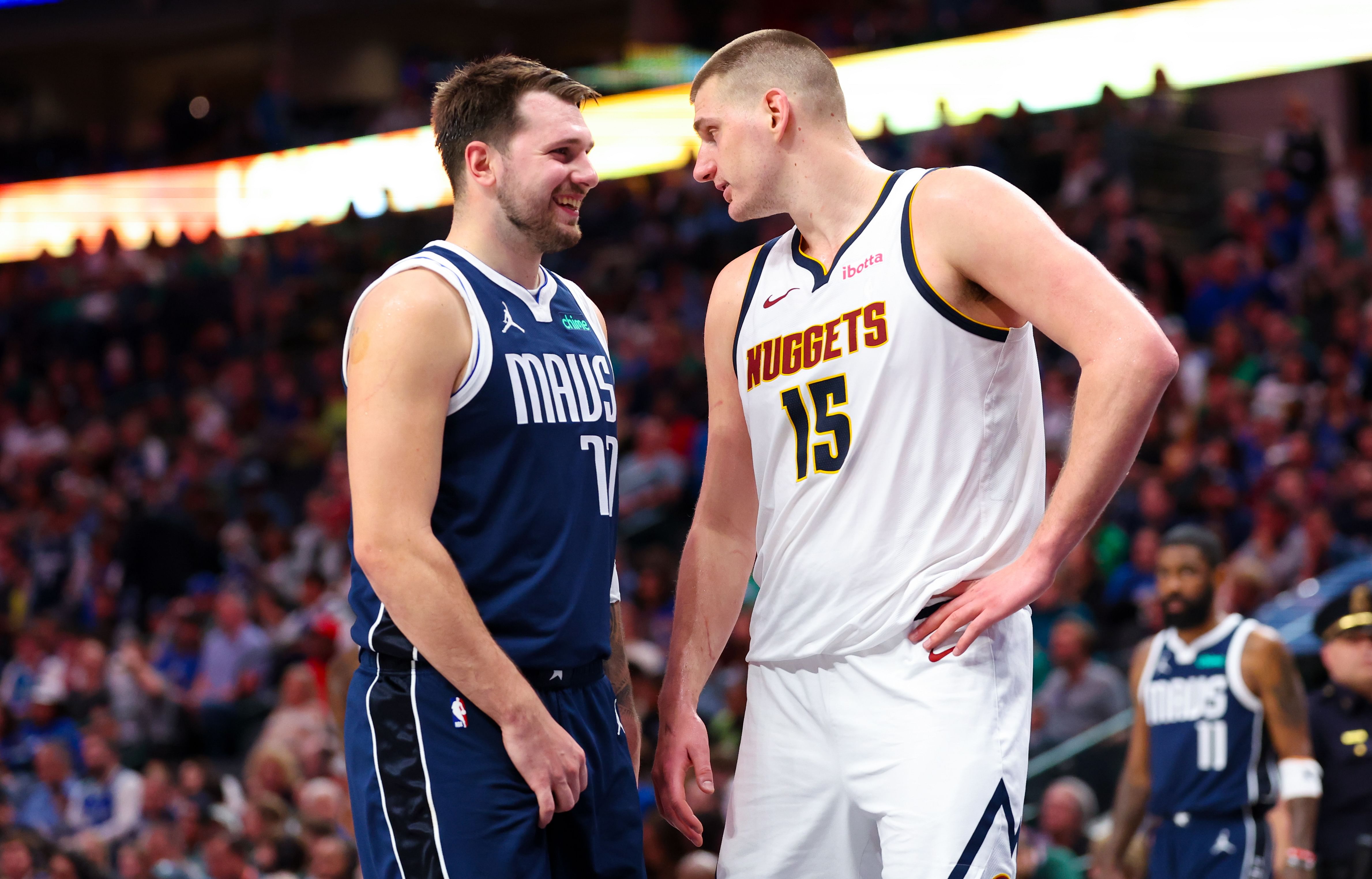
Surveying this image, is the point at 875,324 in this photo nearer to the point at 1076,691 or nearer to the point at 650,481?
the point at 1076,691

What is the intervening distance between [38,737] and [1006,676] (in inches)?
456

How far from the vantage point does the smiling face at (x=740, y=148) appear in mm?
3715

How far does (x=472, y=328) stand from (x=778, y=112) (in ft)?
3.19

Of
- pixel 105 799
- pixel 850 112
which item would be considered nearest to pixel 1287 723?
pixel 105 799

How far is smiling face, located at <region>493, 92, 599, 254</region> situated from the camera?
3.53 m

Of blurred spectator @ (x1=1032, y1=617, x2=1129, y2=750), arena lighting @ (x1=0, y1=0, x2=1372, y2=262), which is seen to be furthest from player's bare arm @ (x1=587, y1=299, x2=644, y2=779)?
arena lighting @ (x1=0, y1=0, x2=1372, y2=262)

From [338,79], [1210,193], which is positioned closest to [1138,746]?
[1210,193]

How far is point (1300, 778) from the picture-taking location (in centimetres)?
634

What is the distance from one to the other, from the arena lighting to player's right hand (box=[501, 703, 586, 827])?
12.2 meters

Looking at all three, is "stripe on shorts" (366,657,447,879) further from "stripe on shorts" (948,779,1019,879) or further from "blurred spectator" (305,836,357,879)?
"blurred spectator" (305,836,357,879)

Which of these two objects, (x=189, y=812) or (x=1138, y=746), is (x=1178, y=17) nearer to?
(x=1138, y=746)

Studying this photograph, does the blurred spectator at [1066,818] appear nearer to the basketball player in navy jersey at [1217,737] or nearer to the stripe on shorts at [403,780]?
the basketball player in navy jersey at [1217,737]

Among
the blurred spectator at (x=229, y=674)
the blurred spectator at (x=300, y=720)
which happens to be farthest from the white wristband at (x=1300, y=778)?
the blurred spectator at (x=229, y=674)

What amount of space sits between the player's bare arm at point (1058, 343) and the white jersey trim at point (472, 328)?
40.4 inches
